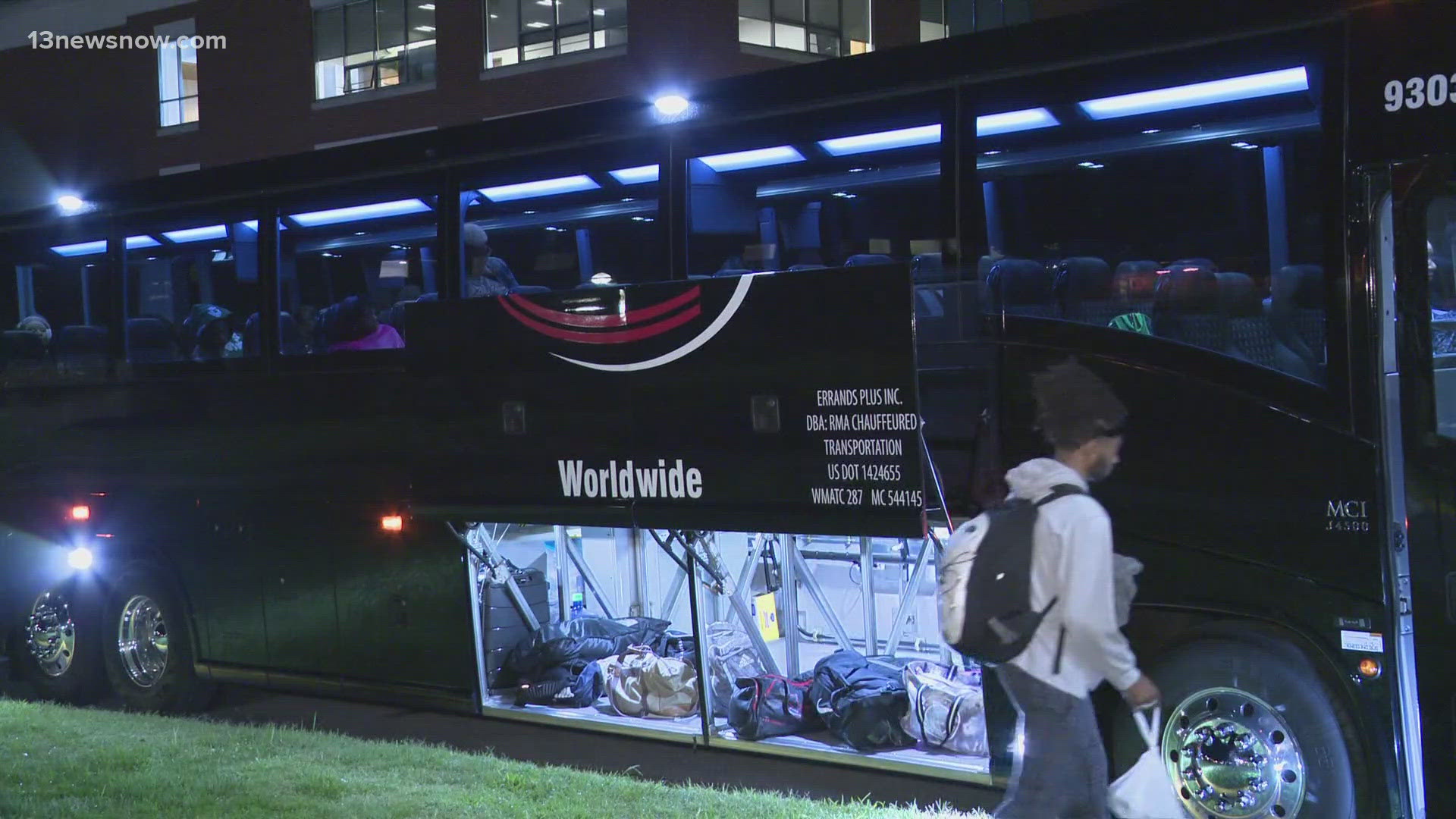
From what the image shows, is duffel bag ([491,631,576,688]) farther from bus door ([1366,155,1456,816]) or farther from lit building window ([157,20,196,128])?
lit building window ([157,20,196,128])

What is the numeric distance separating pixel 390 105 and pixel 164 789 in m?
25.9

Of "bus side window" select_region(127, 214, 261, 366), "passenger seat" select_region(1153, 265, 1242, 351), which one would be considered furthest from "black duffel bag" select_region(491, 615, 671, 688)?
"passenger seat" select_region(1153, 265, 1242, 351)

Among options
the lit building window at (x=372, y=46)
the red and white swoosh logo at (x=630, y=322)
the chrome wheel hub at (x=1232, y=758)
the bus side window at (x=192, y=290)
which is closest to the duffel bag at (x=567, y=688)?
the red and white swoosh logo at (x=630, y=322)

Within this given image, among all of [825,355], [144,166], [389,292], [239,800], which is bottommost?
[239,800]

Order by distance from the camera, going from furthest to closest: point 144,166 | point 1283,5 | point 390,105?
point 144,166, point 390,105, point 1283,5

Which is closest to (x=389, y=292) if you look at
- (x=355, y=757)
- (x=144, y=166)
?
(x=355, y=757)

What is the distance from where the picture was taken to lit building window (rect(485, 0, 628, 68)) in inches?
1152

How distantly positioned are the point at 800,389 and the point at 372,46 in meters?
27.9

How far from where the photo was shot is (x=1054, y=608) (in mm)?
4523

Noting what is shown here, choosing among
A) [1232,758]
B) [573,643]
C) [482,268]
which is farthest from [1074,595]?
[482,268]

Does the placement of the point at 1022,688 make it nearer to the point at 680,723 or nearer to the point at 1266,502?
the point at 1266,502

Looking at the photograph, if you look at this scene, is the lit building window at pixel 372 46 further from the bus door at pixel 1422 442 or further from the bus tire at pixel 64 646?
the bus door at pixel 1422 442

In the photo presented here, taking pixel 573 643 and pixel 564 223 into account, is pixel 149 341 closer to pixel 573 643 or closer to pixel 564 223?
pixel 564 223

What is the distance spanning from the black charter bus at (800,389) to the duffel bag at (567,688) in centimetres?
6
